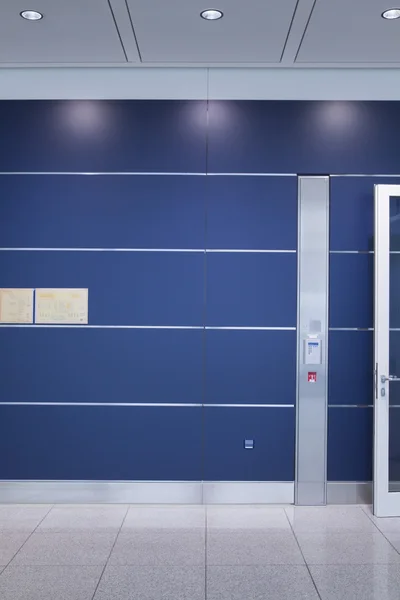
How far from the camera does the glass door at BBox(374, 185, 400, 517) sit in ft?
13.5

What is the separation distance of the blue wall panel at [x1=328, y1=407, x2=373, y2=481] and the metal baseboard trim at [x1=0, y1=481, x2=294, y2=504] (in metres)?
0.57

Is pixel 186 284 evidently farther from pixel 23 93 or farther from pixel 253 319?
pixel 23 93

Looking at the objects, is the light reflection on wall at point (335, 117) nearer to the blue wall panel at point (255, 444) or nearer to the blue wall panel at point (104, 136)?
the blue wall panel at point (104, 136)

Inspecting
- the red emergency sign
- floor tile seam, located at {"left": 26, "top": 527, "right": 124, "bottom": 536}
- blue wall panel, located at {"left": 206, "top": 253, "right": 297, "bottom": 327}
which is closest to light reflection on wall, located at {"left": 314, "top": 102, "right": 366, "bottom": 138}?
blue wall panel, located at {"left": 206, "top": 253, "right": 297, "bottom": 327}

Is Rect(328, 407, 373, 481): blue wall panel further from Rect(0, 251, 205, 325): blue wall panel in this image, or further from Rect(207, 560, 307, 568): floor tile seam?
Rect(0, 251, 205, 325): blue wall panel

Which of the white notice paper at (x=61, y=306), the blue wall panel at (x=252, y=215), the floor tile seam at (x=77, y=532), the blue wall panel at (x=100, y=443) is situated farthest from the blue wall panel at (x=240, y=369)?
the floor tile seam at (x=77, y=532)

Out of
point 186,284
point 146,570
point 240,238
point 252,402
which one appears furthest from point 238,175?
point 146,570

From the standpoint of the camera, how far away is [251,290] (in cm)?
436

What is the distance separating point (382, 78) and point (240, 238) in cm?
162

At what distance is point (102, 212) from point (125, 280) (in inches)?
21.3

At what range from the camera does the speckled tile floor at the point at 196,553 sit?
9.95ft

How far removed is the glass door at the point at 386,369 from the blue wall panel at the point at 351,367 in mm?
202
